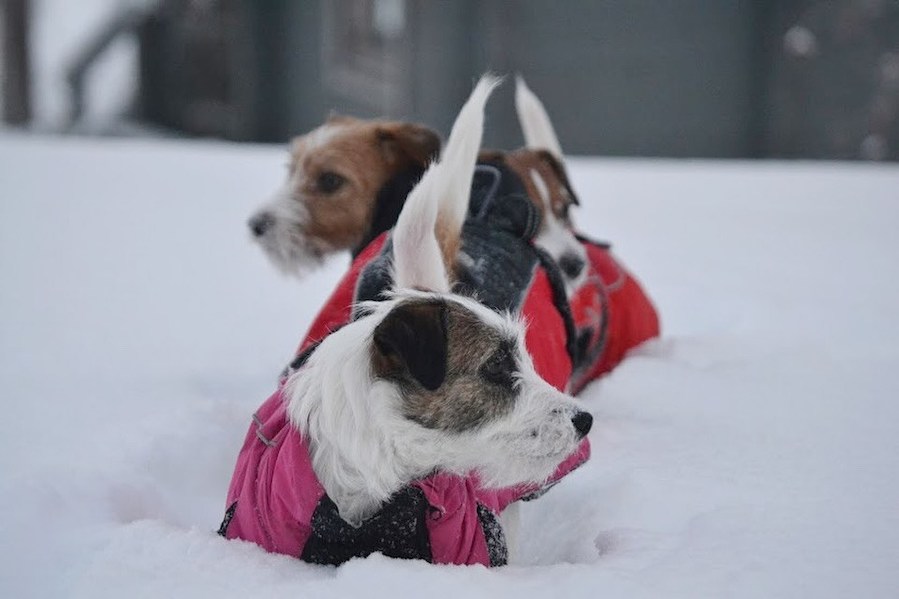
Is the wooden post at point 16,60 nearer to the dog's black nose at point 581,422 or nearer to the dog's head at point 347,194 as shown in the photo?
the dog's head at point 347,194

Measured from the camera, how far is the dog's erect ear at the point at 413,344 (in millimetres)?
1998

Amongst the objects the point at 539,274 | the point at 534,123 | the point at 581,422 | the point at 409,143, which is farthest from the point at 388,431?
the point at 534,123

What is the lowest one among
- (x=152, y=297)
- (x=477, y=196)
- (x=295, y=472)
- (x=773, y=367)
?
(x=152, y=297)

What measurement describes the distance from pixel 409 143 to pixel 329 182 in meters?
0.35

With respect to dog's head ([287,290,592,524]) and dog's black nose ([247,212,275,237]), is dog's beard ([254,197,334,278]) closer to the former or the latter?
dog's black nose ([247,212,275,237])

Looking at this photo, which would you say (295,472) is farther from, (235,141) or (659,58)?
(235,141)

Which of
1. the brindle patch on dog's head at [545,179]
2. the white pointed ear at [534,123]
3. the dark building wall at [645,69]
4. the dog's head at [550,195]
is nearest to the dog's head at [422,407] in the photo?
the dog's head at [550,195]

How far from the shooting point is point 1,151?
12523 mm

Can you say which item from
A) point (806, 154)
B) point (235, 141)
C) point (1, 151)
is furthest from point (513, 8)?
point (1, 151)

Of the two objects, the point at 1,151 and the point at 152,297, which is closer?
the point at 152,297

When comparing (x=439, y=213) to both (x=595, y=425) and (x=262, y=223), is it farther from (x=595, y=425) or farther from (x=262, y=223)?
(x=262, y=223)

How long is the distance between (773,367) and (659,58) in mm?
8261

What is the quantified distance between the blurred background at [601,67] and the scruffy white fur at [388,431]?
351 inches

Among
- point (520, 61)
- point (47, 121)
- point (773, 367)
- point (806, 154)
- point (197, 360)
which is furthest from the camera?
point (47, 121)
